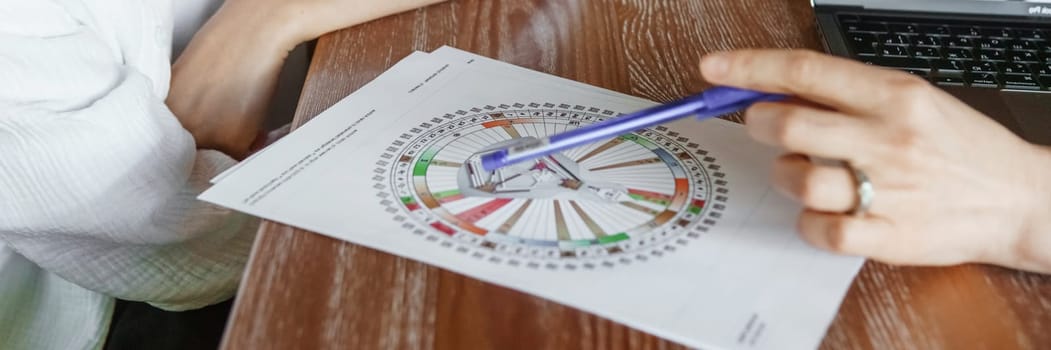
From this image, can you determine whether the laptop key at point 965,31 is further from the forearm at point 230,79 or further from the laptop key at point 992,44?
the forearm at point 230,79

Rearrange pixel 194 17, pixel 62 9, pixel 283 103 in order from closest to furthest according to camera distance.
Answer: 1. pixel 62 9
2. pixel 194 17
3. pixel 283 103

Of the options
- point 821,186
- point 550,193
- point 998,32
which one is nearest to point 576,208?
point 550,193

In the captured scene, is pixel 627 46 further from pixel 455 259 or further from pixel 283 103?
pixel 283 103

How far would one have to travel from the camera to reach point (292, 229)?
19.7 inches

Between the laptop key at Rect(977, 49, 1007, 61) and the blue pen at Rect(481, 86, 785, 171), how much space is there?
0.27 metres

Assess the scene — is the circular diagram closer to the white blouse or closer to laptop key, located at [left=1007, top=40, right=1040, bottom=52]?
A: the white blouse


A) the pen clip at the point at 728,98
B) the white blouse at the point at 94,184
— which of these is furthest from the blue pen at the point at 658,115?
the white blouse at the point at 94,184

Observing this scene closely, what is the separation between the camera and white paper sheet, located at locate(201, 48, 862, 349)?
0.45 metres

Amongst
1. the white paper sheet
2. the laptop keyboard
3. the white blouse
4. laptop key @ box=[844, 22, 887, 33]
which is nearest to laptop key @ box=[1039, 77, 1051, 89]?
the laptop keyboard

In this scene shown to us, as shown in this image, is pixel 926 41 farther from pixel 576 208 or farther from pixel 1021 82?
pixel 576 208

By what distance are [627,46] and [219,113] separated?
33cm

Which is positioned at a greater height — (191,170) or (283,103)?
(191,170)

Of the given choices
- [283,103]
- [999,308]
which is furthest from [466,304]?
[283,103]

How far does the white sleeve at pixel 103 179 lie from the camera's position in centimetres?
59
